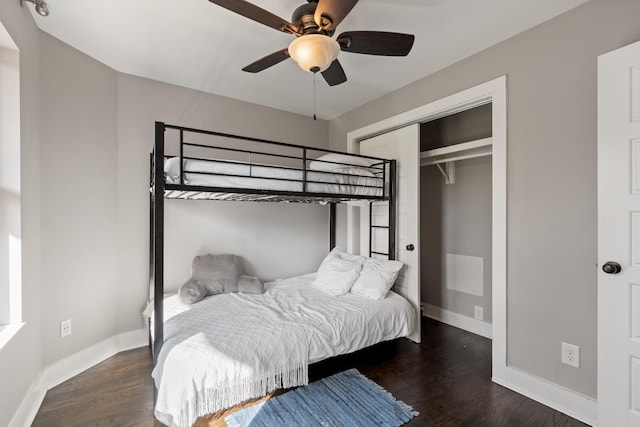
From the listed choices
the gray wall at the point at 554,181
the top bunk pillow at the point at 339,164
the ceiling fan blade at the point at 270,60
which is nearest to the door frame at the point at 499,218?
the gray wall at the point at 554,181

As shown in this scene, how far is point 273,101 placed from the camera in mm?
3334

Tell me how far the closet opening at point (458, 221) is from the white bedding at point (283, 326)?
3.22 ft

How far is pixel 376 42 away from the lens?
63.6 inches

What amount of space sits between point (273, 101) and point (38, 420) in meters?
3.17

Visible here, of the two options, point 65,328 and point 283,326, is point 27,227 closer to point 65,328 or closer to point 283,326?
point 65,328

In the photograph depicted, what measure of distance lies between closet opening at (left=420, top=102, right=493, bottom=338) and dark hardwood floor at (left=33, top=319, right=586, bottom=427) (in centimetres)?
60

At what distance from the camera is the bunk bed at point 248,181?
72.9 inches

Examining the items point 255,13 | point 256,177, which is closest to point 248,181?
point 256,177

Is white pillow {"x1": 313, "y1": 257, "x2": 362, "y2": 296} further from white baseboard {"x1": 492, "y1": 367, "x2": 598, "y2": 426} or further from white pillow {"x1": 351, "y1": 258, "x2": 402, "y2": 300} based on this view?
white baseboard {"x1": 492, "y1": 367, "x2": 598, "y2": 426}

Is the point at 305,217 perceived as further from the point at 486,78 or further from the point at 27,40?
the point at 27,40

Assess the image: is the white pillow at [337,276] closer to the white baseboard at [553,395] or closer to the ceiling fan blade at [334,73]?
the white baseboard at [553,395]

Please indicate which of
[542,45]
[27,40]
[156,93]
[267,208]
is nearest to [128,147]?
[156,93]

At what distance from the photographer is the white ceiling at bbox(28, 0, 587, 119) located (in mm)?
1851

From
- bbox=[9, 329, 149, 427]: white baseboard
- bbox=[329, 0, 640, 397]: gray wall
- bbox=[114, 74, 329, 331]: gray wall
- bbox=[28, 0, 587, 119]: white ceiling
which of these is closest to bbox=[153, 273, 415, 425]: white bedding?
bbox=[114, 74, 329, 331]: gray wall
